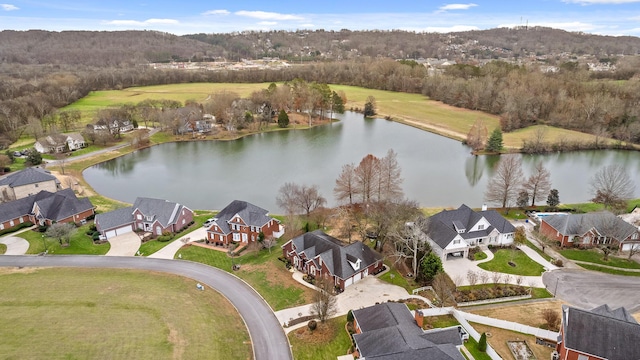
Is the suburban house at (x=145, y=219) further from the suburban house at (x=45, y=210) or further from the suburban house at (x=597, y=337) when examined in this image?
the suburban house at (x=597, y=337)

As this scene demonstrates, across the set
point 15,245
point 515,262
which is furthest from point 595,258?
point 15,245

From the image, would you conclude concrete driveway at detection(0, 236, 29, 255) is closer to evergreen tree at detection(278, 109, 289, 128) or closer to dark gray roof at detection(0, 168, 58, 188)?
dark gray roof at detection(0, 168, 58, 188)

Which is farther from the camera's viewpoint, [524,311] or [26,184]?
[26,184]

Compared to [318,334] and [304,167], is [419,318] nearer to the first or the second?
[318,334]

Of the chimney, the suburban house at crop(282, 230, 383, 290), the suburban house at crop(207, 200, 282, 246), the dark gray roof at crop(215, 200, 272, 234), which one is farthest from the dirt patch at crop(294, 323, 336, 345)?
the dark gray roof at crop(215, 200, 272, 234)

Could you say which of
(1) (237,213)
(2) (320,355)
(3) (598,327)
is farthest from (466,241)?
(1) (237,213)

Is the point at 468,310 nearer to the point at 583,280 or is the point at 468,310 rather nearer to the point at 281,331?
the point at 583,280

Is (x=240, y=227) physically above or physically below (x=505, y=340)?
above
